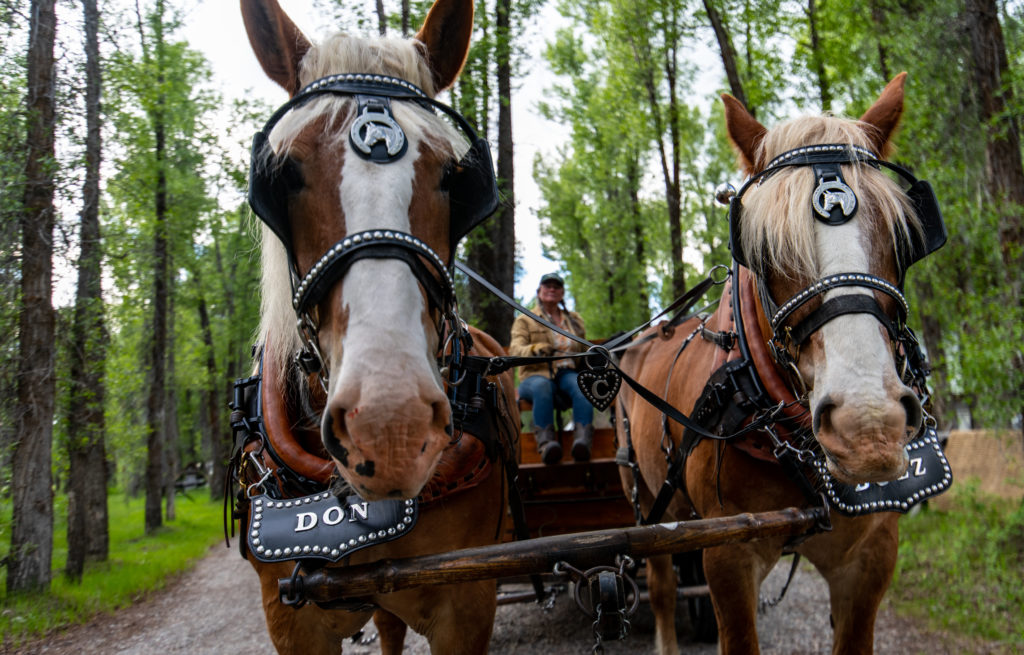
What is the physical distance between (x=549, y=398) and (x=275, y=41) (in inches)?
130

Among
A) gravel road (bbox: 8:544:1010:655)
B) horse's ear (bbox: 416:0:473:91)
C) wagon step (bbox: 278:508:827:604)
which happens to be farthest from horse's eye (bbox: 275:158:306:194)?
gravel road (bbox: 8:544:1010:655)

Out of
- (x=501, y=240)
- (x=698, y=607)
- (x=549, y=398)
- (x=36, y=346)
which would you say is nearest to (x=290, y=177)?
(x=549, y=398)

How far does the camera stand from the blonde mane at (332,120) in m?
1.80

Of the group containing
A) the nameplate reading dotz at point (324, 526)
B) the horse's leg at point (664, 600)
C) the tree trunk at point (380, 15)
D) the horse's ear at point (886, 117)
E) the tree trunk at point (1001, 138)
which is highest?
the tree trunk at point (380, 15)

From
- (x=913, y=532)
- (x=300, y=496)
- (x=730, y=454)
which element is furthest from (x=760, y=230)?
(x=913, y=532)

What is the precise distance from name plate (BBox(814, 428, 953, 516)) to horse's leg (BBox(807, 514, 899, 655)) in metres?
0.22

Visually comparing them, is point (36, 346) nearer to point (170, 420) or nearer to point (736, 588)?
point (736, 588)

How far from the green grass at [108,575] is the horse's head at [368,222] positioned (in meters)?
5.58

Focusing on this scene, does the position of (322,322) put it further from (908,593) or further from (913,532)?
(913,532)

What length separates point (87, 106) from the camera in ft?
25.6

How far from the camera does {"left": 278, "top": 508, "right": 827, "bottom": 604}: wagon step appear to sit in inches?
65.4

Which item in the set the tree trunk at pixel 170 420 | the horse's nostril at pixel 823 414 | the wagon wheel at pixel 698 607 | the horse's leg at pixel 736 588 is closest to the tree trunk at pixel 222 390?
the tree trunk at pixel 170 420

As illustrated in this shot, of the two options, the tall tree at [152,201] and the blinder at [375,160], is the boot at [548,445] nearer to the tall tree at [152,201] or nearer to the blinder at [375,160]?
the blinder at [375,160]

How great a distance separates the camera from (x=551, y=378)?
5.05 m
